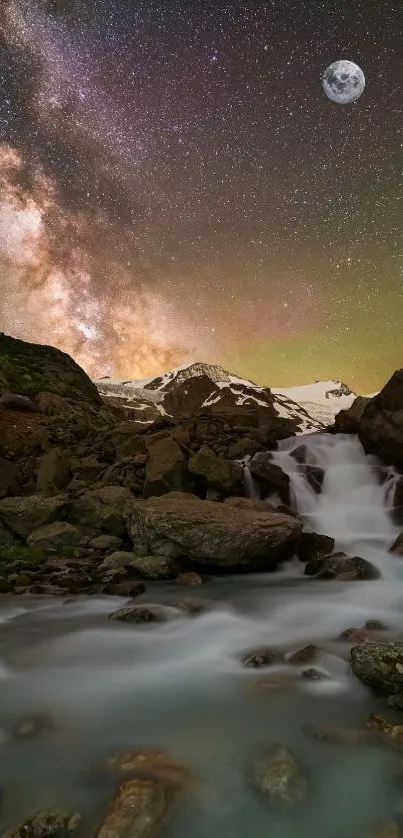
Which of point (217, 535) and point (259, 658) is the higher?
point (217, 535)

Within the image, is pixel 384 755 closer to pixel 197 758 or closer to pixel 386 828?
pixel 386 828

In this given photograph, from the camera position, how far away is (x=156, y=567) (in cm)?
1112

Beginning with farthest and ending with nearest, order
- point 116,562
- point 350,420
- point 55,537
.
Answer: point 350,420, point 55,537, point 116,562

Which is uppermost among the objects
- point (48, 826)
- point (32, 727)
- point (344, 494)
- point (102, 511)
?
point (344, 494)

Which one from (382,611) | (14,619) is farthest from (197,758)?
(382,611)

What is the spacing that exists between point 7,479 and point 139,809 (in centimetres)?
1527

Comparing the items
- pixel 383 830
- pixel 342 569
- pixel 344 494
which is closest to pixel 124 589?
pixel 342 569

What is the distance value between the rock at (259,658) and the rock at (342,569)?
485 cm

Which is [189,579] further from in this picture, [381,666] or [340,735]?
[340,735]

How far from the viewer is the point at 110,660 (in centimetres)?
698

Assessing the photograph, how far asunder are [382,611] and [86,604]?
19.2ft

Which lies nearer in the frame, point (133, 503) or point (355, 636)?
point (355, 636)

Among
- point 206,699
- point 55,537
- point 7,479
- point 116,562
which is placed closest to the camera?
point 206,699

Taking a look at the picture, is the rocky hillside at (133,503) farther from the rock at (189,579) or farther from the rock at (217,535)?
the rock at (189,579)
